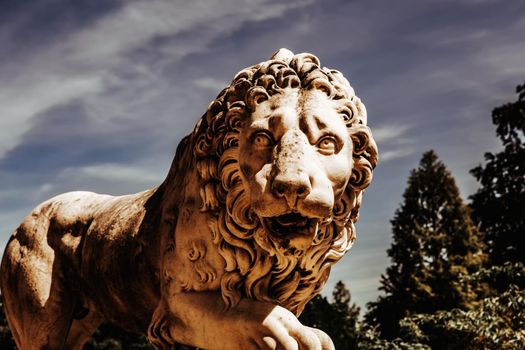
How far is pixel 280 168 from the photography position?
3.44 meters

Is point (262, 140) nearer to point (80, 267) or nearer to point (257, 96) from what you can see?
point (257, 96)

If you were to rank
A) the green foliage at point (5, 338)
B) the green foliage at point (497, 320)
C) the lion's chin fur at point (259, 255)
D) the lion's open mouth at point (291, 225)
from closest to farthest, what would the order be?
the lion's open mouth at point (291, 225)
the lion's chin fur at point (259, 255)
the green foliage at point (497, 320)
the green foliage at point (5, 338)

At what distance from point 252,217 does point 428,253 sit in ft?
78.0

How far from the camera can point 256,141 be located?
11.9ft

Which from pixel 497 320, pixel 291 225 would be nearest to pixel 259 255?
pixel 291 225

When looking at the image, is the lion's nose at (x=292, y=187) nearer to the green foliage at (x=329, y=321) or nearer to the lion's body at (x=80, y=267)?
the lion's body at (x=80, y=267)

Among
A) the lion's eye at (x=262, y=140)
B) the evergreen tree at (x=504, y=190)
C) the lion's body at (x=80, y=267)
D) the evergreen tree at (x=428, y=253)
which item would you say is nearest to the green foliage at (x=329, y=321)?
the evergreen tree at (x=428, y=253)

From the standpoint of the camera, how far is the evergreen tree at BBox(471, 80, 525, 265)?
26.4 meters

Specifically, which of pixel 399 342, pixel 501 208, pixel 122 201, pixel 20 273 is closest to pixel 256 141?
pixel 122 201

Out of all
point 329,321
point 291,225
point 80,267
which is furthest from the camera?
point 329,321

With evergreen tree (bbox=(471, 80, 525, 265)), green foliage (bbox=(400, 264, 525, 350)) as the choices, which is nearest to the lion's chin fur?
green foliage (bbox=(400, 264, 525, 350))

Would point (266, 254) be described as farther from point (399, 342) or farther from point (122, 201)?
point (399, 342)

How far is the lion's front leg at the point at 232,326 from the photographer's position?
11.6 ft

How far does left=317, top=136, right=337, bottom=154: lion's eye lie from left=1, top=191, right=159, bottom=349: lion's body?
1.17 meters
